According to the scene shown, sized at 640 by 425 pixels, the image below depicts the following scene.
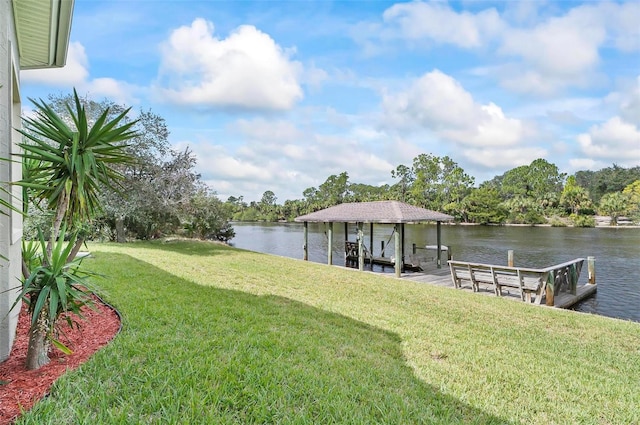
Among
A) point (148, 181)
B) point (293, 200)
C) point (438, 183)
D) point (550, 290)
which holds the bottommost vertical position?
point (550, 290)

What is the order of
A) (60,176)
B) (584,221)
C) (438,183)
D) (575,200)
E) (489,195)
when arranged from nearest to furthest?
(60,176)
(584,221)
(575,200)
(489,195)
(438,183)

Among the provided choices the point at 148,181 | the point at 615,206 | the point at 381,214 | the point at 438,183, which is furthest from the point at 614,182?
the point at 148,181

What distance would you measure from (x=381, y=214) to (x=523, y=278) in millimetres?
5812

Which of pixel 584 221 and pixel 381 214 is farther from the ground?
pixel 381 214

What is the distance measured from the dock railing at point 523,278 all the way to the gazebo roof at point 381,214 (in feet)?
10.1

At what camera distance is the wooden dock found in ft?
31.2

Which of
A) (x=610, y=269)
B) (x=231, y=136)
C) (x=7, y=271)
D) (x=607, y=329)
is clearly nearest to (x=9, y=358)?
(x=7, y=271)

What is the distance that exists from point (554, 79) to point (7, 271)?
17.2 metres

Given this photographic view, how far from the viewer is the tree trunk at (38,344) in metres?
2.74

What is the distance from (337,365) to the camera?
10.9 feet

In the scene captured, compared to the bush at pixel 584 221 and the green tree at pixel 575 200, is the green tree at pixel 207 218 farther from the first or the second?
the green tree at pixel 575 200

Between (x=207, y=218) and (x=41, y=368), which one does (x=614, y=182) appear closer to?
(x=207, y=218)

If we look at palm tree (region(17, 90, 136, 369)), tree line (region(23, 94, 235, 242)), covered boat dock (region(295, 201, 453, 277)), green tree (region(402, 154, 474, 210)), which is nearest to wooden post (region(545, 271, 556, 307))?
covered boat dock (region(295, 201, 453, 277))

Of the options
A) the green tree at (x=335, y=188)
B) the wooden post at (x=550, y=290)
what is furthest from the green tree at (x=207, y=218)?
the green tree at (x=335, y=188)
